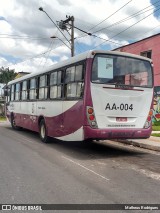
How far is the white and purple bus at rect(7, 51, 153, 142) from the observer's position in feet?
32.5

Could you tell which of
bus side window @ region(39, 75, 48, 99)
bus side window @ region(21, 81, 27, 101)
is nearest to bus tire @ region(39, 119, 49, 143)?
bus side window @ region(39, 75, 48, 99)

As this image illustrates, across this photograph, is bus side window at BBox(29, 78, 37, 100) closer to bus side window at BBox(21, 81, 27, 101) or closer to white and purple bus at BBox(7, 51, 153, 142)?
bus side window at BBox(21, 81, 27, 101)

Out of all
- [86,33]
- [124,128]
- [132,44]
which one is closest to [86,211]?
[124,128]

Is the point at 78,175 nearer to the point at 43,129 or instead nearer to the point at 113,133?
the point at 113,133

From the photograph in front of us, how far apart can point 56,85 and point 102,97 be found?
2.64 metres

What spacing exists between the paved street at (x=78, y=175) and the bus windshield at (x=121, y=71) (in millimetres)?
2337

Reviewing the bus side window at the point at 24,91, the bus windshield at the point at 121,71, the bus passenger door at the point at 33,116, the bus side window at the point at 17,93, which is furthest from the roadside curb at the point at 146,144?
the bus side window at the point at 17,93

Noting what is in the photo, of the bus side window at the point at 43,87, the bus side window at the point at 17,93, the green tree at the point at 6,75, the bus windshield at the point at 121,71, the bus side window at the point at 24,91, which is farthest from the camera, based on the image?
the green tree at the point at 6,75

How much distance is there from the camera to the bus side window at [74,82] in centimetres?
1021

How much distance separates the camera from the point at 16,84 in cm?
1867

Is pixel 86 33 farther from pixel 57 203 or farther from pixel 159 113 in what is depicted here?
pixel 57 203

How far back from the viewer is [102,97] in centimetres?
1004

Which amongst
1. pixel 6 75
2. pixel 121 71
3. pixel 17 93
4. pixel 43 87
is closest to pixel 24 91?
pixel 17 93

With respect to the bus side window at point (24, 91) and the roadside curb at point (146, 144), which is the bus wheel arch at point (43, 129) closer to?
the bus side window at point (24, 91)
